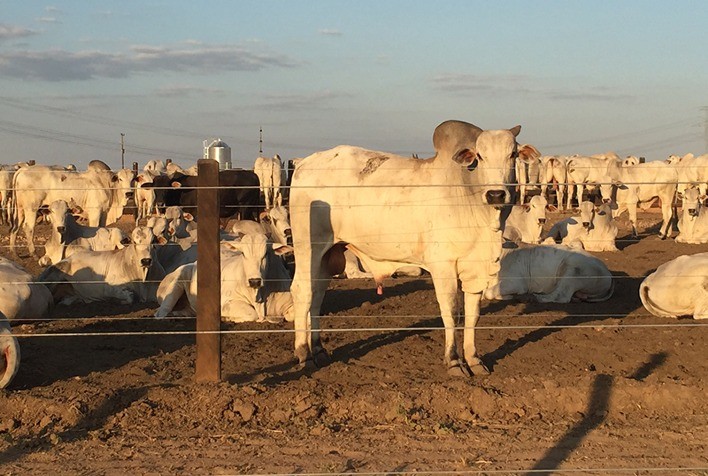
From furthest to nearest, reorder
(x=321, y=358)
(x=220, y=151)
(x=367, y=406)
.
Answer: (x=220, y=151) → (x=321, y=358) → (x=367, y=406)

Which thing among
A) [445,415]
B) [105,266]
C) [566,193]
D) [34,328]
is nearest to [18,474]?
[445,415]

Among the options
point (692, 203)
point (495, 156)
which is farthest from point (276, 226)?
point (692, 203)

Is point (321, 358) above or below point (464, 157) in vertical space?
below

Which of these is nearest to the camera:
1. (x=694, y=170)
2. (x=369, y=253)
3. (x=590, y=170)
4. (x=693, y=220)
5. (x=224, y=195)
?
(x=369, y=253)

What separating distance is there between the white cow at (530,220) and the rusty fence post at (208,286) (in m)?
13.7

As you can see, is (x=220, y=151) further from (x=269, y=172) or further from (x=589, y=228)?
(x=589, y=228)

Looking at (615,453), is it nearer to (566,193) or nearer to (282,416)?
(282,416)

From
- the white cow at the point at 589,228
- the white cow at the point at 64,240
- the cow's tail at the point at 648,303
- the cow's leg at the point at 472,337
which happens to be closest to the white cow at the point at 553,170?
the white cow at the point at 589,228

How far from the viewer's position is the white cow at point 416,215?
10.2m

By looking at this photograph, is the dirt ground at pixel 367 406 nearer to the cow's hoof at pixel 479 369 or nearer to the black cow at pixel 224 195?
the cow's hoof at pixel 479 369

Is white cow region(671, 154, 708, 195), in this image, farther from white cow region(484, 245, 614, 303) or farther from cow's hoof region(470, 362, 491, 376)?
cow's hoof region(470, 362, 491, 376)

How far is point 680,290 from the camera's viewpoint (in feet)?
43.1

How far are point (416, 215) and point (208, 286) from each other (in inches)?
93.0

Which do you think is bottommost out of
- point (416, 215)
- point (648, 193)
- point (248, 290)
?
point (248, 290)
